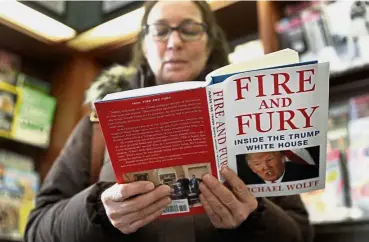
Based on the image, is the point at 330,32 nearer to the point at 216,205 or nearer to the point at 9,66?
the point at 216,205

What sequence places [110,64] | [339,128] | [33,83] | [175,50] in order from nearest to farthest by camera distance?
[175,50] → [339,128] → [33,83] → [110,64]

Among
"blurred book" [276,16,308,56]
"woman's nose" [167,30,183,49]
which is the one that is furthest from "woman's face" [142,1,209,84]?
"blurred book" [276,16,308,56]

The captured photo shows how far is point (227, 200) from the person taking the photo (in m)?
0.64

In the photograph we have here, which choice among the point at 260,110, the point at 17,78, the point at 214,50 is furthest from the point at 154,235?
the point at 17,78

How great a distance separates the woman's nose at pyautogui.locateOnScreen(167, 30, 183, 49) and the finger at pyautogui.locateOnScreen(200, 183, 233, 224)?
15.3 inches

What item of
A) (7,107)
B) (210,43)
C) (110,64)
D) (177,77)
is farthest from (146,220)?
(110,64)

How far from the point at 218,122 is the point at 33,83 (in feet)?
4.30

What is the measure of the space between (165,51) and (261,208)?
0.40 meters

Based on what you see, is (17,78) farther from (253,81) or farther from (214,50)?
(253,81)

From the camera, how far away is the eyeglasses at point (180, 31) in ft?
3.10

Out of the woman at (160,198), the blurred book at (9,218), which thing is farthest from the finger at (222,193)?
the blurred book at (9,218)

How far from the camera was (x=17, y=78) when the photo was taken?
1.67 meters

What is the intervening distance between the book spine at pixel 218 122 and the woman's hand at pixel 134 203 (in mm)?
88

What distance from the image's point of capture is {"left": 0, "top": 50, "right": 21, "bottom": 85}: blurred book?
163cm
